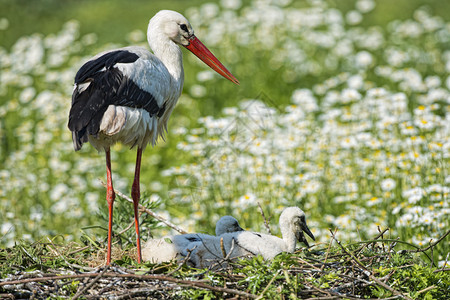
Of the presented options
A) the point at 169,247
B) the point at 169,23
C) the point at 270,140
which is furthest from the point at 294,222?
the point at 270,140

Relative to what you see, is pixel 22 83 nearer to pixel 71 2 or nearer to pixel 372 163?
pixel 372 163

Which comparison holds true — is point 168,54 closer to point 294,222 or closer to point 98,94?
point 98,94

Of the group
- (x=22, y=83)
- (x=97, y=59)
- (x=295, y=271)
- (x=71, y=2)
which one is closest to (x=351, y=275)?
(x=295, y=271)

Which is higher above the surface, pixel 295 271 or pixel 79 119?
pixel 79 119

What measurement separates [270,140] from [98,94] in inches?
110

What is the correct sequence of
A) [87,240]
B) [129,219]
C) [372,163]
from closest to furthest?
1. [87,240]
2. [129,219]
3. [372,163]

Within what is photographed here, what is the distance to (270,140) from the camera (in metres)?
6.61

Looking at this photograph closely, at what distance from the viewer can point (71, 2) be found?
16.0m

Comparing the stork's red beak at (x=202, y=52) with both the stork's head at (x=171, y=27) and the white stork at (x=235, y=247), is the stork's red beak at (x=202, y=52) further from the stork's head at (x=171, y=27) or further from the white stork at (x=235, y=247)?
the white stork at (x=235, y=247)

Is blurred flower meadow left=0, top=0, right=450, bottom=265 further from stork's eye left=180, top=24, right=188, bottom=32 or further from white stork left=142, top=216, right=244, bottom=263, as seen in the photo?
stork's eye left=180, top=24, right=188, bottom=32

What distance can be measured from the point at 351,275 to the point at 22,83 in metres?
7.25

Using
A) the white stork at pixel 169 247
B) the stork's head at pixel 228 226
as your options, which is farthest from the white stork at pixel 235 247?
the stork's head at pixel 228 226

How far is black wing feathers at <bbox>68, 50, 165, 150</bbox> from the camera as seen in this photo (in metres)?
4.16

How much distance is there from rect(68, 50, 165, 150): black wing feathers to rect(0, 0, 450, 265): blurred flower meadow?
1.40 meters
